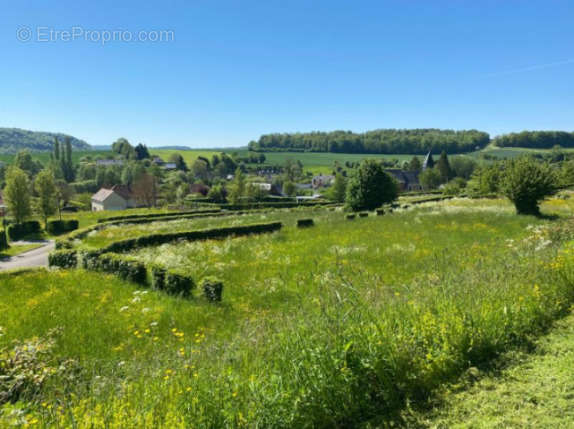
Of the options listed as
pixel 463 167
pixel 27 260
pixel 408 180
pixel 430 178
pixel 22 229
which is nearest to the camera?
pixel 27 260

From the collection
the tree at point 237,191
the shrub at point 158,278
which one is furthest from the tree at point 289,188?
Answer: the shrub at point 158,278

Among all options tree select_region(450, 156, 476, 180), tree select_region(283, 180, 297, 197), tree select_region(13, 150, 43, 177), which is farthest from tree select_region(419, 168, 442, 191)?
tree select_region(13, 150, 43, 177)

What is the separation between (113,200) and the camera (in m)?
81.4

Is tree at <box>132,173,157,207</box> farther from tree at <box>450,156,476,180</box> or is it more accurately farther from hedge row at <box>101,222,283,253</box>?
tree at <box>450,156,476,180</box>

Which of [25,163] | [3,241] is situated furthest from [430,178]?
[25,163]

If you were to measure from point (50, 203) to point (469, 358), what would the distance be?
4880 centimetres

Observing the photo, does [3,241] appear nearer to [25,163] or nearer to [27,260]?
[27,260]

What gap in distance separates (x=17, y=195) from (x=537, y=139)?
214210 millimetres

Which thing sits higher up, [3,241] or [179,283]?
[179,283]

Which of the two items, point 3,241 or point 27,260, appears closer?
point 27,260

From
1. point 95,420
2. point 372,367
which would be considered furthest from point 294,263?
point 95,420

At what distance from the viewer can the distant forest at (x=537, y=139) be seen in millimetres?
161250

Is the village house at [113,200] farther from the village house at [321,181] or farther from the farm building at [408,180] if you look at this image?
the farm building at [408,180]

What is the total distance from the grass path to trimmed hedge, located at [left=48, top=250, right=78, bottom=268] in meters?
16.4
